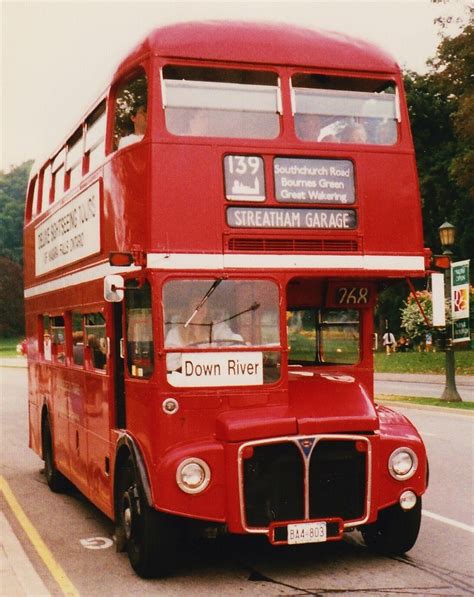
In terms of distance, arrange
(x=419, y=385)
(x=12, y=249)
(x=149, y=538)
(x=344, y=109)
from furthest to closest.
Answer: (x=12, y=249) < (x=419, y=385) < (x=344, y=109) < (x=149, y=538)

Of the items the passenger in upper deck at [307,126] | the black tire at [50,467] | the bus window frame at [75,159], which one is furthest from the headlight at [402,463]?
the black tire at [50,467]

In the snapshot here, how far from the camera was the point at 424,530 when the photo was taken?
353 inches

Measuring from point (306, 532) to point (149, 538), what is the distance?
116 cm

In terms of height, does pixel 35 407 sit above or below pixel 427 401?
above

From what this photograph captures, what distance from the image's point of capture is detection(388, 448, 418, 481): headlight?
288 inches

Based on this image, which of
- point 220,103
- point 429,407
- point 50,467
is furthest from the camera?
point 429,407

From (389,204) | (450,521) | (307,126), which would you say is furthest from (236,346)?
(450,521)

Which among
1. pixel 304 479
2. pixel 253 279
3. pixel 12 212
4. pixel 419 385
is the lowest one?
pixel 419 385

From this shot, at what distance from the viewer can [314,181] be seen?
7.66 m

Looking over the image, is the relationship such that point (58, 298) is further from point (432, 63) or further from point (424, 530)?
point (432, 63)

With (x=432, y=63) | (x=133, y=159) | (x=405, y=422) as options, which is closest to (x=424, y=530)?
(x=405, y=422)

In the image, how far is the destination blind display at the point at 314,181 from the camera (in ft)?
24.9

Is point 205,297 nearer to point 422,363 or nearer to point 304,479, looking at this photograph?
point 304,479

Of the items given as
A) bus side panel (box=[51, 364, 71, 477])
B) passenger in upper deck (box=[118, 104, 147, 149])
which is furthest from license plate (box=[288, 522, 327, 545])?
bus side panel (box=[51, 364, 71, 477])
